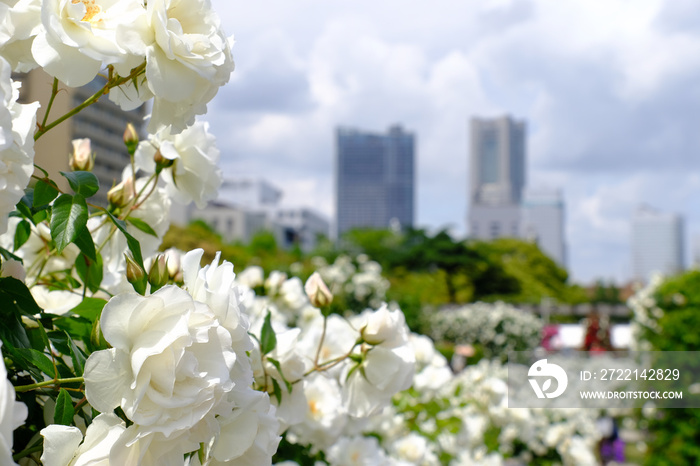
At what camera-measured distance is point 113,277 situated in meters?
0.89

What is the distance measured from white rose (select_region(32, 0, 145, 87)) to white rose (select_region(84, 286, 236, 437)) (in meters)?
0.20

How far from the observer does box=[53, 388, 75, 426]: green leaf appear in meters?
0.50

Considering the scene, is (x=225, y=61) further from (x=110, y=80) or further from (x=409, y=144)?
(x=409, y=144)

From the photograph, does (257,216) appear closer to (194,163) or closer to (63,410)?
(194,163)

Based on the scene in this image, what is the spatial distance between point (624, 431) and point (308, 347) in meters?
9.23

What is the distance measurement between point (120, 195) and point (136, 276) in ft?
1.10

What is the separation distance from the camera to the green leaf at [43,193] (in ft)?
2.11

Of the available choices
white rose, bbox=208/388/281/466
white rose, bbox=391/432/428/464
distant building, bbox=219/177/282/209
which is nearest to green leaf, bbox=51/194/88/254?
white rose, bbox=208/388/281/466

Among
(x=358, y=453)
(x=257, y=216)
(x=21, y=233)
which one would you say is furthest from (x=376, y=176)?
(x=21, y=233)

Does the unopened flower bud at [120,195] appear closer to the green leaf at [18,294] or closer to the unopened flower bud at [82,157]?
the unopened flower bud at [82,157]

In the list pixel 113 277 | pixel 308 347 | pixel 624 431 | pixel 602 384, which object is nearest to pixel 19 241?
pixel 113 277

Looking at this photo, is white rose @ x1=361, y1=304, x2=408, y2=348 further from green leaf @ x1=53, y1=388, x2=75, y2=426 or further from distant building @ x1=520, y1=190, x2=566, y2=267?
distant building @ x1=520, y1=190, x2=566, y2=267

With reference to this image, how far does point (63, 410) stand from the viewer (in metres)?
0.51

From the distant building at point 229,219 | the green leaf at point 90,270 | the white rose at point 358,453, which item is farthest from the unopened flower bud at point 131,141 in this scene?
the distant building at point 229,219
